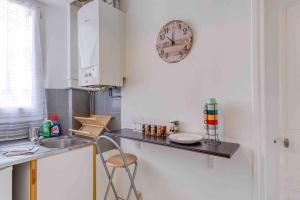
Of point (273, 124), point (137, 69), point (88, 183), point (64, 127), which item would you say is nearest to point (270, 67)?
point (273, 124)

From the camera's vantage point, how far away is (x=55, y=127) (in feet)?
A: 6.66

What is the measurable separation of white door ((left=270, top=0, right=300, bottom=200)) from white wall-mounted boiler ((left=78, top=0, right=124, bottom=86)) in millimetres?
1344

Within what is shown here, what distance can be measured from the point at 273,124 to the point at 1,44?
2430 mm

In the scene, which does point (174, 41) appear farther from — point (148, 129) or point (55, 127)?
point (55, 127)

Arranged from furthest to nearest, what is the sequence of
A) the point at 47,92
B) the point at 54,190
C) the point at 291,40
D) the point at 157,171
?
the point at 47,92 < the point at 157,171 < the point at 54,190 < the point at 291,40

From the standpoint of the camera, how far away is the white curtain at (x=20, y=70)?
1731 millimetres

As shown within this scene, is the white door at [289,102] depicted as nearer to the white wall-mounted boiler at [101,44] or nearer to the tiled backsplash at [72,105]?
the white wall-mounted boiler at [101,44]

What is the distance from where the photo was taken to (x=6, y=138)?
5.75 ft

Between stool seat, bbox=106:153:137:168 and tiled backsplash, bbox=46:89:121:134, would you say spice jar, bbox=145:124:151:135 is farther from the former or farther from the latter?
tiled backsplash, bbox=46:89:121:134

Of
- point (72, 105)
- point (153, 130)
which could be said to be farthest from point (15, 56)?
point (153, 130)

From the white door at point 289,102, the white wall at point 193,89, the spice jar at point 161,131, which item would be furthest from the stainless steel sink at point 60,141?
the white door at point 289,102

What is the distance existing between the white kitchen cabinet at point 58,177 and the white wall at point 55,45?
958 millimetres

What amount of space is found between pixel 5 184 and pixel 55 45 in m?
1.55

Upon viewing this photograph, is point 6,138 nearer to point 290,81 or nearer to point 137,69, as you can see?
point 137,69
